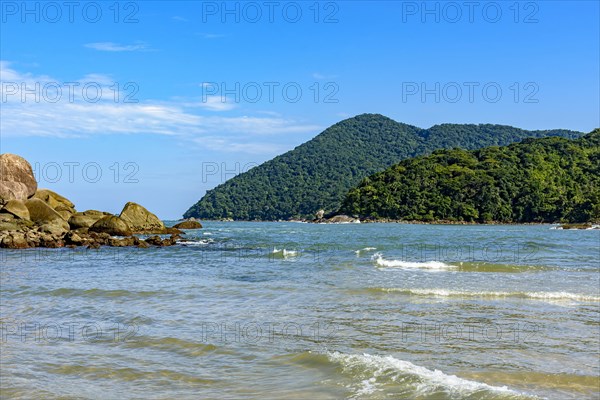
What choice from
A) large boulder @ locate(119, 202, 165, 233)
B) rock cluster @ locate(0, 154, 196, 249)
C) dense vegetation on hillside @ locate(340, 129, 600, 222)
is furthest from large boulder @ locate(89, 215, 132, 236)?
dense vegetation on hillside @ locate(340, 129, 600, 222)

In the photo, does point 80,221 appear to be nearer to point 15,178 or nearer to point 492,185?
point 15,178

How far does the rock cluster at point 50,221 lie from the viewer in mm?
33562

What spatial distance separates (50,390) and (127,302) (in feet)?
21.4

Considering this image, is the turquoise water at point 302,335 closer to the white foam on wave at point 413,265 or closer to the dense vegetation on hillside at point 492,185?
the white foam on wave at point 413,265

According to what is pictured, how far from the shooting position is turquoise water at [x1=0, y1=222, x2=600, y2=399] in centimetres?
629

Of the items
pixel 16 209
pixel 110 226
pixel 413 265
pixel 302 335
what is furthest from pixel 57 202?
pixel 302 335

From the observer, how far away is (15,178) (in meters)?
41.2

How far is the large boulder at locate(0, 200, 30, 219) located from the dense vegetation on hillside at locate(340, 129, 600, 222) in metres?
96.5

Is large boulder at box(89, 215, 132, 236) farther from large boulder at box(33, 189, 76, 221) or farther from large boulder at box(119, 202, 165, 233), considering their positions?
large boulder at box(119, 202, 165, 233)

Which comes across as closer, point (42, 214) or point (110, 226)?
point (42, 214)

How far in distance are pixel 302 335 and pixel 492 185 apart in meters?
121

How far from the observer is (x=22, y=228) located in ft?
117

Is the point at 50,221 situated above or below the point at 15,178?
below

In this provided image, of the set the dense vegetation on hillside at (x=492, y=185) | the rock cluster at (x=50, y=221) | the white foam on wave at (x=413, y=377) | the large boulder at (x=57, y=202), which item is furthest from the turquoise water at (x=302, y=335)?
the dense vegetation on hillside at (x=492, y=185)
